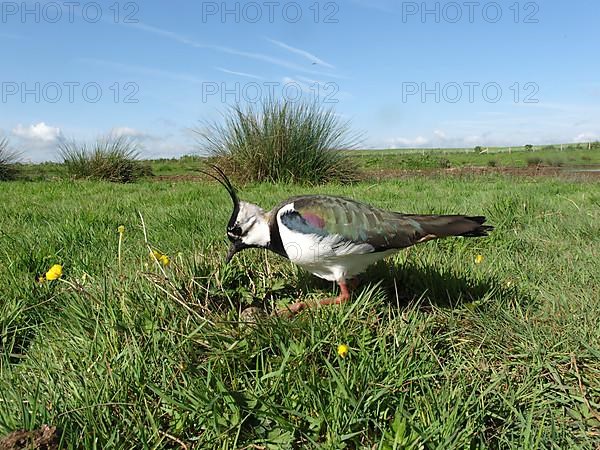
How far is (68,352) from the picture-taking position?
2.16 metres

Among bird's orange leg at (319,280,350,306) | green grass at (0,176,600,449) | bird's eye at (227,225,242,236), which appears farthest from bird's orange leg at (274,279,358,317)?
bird's eye at (227,225,242,236)

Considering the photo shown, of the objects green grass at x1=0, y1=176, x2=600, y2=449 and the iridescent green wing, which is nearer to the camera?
green grass at x1=0, y1=176, x2=600, y2=449

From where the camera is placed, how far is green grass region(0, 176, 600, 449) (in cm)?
181

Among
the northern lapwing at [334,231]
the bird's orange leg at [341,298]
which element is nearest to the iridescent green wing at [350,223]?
the northern lapwing at [334,231]

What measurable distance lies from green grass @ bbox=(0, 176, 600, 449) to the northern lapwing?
0.74 ft

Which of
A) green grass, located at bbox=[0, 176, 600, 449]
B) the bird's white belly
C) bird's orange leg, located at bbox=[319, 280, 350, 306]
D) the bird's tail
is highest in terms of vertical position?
the bird's tail

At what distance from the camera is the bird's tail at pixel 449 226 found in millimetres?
2771

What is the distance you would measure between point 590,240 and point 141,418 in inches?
155

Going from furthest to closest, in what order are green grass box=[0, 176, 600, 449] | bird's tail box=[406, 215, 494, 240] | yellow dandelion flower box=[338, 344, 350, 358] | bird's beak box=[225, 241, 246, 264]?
bird's beak box=[225, 241, 246, 264] < bird's tail box=[406, 215, 494, 240] < yellow dandelion flower box=[338, 344, 350, 358] < green grass box=[0, 176, 600, 449]

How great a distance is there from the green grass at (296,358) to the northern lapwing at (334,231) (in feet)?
0.74

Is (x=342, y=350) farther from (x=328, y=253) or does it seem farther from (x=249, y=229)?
(x=249, y=229)

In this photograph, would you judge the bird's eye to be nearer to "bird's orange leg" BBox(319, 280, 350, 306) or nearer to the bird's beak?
the bird's beak

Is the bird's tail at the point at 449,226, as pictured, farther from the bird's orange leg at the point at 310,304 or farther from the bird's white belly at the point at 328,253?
the bird's orange leg at the point at 310,304

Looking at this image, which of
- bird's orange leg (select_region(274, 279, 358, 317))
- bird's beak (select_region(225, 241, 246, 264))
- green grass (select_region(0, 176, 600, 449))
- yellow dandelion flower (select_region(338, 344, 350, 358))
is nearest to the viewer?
green grass (select_region(0, 176, 600, 449))
